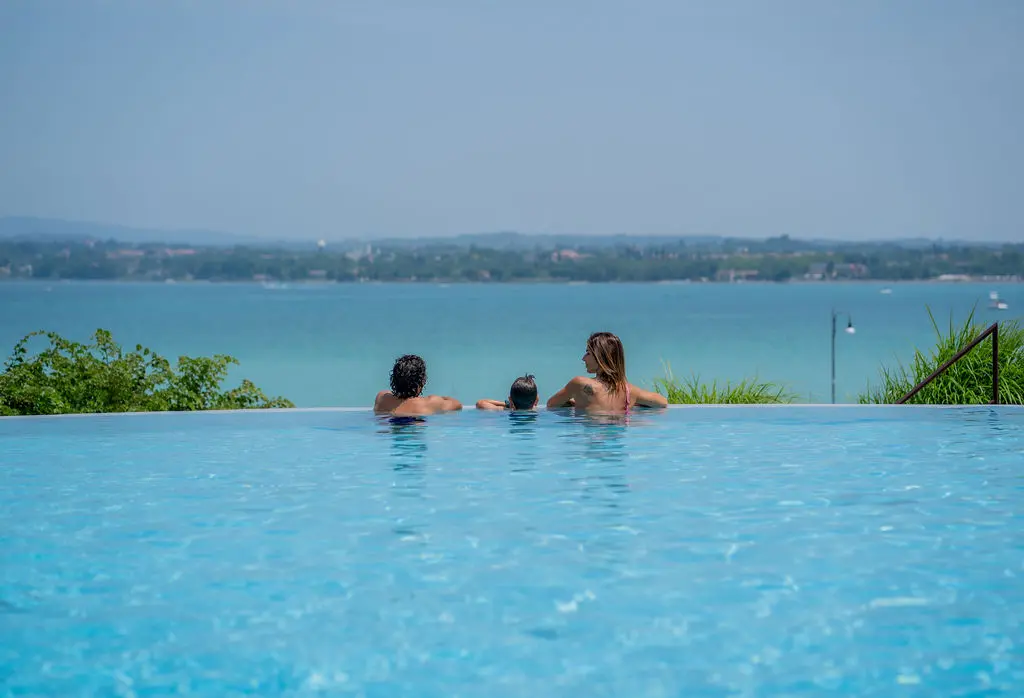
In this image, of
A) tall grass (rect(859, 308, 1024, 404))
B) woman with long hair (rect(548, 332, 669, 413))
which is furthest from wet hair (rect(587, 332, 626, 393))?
tall grass (rect(859, 308, 1024, 404))

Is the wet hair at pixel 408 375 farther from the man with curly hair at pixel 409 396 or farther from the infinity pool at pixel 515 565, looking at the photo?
the infinity pool at pixel 515 565

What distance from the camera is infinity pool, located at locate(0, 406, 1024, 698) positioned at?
4.09m

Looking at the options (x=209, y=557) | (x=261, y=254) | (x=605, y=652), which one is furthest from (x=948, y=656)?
(x=261, y=254)

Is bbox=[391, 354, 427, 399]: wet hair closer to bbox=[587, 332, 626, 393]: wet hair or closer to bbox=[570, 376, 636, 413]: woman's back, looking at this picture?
bbox=[570, 376, 636, 413]: woman's back

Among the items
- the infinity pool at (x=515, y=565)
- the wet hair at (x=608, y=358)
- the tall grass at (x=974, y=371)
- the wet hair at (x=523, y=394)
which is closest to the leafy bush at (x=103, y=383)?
the infinity pool at (x=515, y=565)

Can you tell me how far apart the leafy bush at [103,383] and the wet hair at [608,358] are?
4534 mm

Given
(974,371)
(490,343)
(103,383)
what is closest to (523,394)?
(103,383)

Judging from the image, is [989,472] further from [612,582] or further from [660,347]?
[660,347]

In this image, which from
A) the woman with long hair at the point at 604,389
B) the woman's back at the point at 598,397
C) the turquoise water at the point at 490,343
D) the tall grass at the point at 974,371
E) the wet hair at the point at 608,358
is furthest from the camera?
the turquoise water at the point at 490,343

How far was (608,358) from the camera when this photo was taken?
9.30 m

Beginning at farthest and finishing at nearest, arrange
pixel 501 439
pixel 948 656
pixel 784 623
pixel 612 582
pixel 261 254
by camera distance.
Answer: pixel 261 254 < pixel 501 439 < pixel 612 582 < pixel 784 623 < pixel 948 656

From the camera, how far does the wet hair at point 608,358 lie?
9180mm

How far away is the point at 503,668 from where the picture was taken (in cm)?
411

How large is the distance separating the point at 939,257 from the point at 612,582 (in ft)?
358
